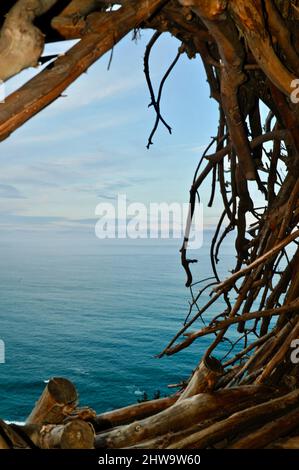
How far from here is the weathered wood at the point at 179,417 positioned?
164 centimetres

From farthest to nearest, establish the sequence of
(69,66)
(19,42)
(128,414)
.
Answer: (128,414) → (69,66) → (19,42)

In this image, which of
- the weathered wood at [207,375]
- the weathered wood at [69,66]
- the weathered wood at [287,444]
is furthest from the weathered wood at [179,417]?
the weathered wood at [69,66]

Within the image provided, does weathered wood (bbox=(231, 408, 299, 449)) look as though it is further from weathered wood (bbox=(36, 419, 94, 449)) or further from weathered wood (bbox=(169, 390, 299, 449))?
weathered wood (bbox=(36, 419, 94, 449))

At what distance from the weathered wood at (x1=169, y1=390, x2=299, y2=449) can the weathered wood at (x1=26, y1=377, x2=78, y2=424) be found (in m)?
0.38

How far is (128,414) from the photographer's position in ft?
6.31

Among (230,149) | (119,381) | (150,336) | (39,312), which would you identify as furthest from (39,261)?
(230,149)

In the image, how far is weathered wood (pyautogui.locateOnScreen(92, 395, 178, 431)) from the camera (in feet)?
6.20

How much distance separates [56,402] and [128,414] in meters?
0.50

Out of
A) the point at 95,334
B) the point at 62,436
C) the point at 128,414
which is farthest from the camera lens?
the point at 95,334

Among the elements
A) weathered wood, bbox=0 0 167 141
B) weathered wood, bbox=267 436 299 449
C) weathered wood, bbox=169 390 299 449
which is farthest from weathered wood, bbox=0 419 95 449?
weathered wood, bbox=0 0 167 141

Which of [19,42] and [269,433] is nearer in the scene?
[19,42]

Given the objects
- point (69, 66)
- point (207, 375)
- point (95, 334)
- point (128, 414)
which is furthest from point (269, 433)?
point (95, 334)

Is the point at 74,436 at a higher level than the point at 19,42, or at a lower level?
lower

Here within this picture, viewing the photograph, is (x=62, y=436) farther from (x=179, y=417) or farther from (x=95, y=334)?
(x=95, y=334)
